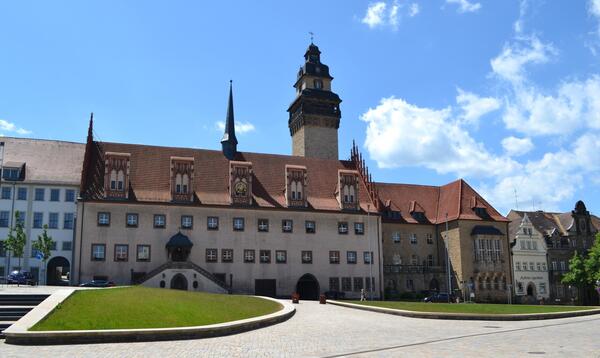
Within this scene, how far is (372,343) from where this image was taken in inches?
856

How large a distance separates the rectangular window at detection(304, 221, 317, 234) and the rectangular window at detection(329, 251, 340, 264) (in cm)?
314

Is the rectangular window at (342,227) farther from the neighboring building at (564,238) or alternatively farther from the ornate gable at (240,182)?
the neighboring building at (564,238)

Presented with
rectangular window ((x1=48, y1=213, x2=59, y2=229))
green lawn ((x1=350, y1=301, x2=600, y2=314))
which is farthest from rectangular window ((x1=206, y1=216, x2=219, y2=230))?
green lawn ((x1=350, y1=301, x2=600, y2=314))

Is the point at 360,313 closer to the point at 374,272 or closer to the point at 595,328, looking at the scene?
the point at 595,328

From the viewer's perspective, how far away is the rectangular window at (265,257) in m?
61.4

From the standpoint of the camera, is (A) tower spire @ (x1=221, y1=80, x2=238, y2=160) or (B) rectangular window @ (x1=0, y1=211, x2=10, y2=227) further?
(A) tower spire @ (x1=221, y1=80, x2=238, y2=160)

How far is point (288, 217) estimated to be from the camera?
63438 millimetres

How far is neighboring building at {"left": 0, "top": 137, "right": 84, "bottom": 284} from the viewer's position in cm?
6022

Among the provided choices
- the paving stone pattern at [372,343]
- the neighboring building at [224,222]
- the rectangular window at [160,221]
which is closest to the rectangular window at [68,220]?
the neighboring building at [224,222]

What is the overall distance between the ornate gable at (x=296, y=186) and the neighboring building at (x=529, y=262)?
106 ft

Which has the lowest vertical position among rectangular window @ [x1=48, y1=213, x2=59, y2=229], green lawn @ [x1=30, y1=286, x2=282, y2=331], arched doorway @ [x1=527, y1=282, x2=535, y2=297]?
arched doorway @ [x1=527, y1=282, x2=535, y2=297]

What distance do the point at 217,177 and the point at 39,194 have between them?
749 inches

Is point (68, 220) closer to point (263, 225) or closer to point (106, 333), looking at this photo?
point (263, 225)

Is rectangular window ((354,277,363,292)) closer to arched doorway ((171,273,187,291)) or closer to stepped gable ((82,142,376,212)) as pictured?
stepped gable ((82,142,376,212))
